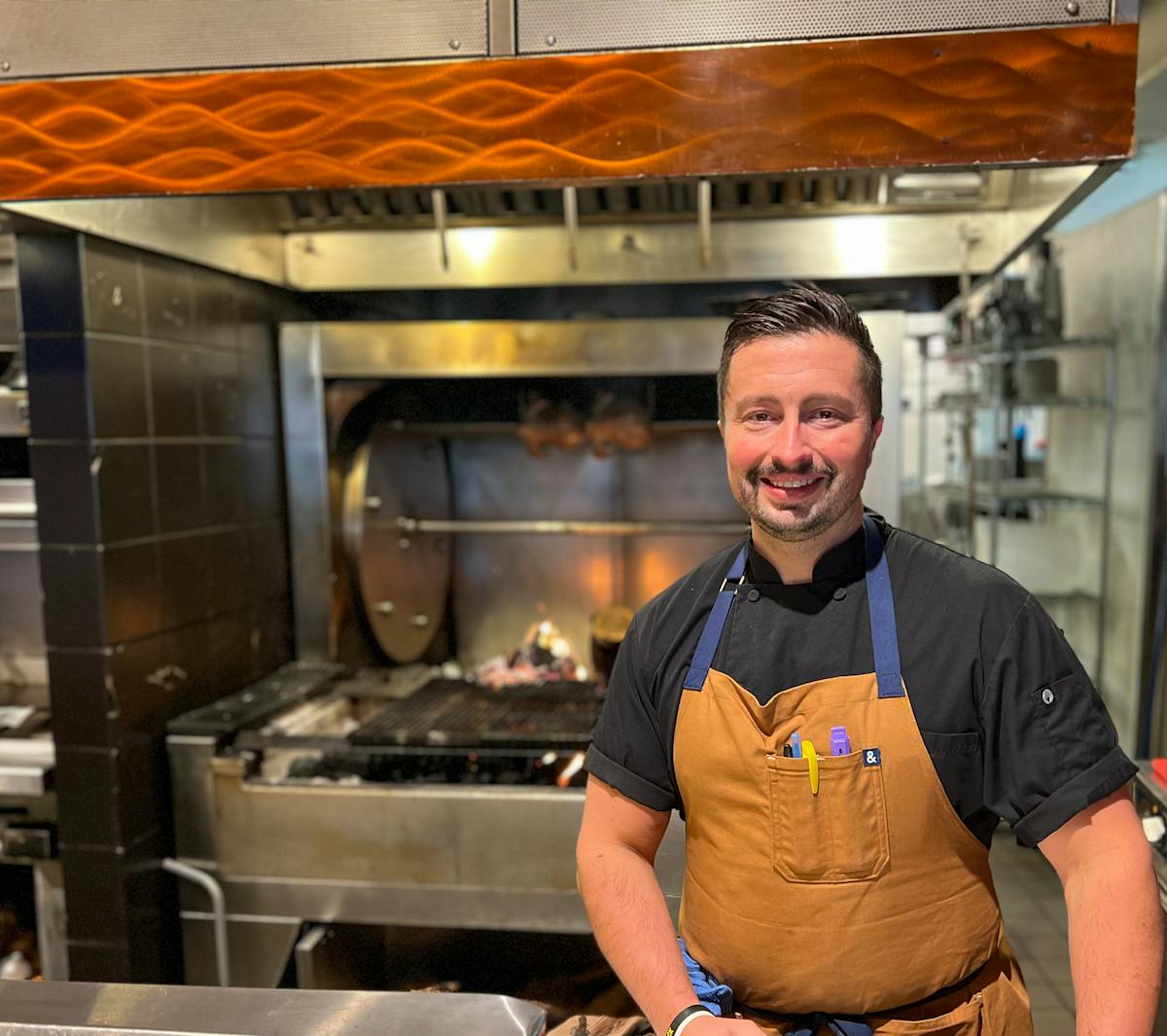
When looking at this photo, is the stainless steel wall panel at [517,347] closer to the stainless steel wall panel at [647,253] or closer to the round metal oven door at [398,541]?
the stainless steel wall panel at [647,253]

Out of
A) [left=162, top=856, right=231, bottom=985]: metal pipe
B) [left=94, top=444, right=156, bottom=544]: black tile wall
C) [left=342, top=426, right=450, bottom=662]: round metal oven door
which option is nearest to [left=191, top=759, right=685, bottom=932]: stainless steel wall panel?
[left=162, top=856, right=231, bottom=985]: metal pipe

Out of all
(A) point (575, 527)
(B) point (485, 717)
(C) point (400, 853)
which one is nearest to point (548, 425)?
(A) point (575, 527)

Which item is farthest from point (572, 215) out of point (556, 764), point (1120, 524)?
point (1120, 524)

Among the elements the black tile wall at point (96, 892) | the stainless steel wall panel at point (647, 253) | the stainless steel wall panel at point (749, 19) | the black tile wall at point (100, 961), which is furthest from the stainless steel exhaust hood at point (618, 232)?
the black tile wall at point (100, 961)

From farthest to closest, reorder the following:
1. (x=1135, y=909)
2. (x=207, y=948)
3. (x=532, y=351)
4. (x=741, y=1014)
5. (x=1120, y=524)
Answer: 1. (x=1120, y=524)
2. (x=532, y=351)
3. (x=207, y=948)
4. (x=741, y=1014)
5. (x=1135, y=909)

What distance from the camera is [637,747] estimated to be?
1.52 m

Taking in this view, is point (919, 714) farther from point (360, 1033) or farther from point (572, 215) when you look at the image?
point (572, 215)

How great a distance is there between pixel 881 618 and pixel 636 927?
60 centimetres

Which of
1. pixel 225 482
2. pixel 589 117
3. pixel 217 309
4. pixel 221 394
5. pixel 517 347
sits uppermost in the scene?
pixel 589 117

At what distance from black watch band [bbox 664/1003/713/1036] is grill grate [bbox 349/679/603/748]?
1.28 m

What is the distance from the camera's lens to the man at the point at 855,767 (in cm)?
127

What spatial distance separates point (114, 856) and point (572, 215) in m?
2.19

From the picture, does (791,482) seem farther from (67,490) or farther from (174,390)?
(174,390)

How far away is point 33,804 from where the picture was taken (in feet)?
8.70
